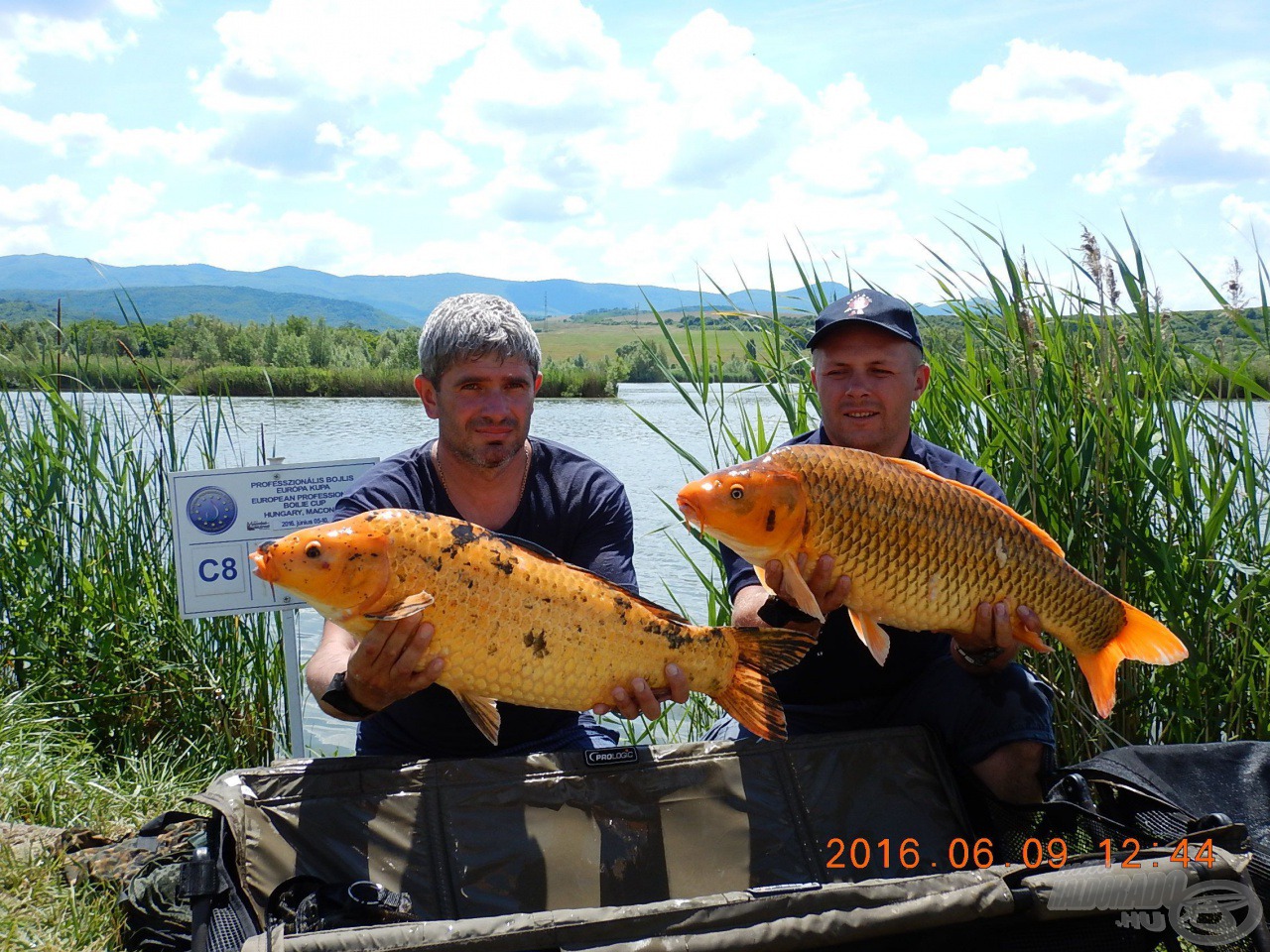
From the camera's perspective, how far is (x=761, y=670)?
1756 mm

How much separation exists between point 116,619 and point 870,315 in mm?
2263

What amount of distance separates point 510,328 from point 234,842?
3.36 ft

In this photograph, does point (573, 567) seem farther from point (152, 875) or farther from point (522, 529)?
point (152, 875)

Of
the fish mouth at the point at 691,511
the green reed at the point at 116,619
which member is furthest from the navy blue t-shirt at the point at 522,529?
the green reed at the point at 116,619

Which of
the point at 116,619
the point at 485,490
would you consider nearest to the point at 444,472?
the point at 485,490

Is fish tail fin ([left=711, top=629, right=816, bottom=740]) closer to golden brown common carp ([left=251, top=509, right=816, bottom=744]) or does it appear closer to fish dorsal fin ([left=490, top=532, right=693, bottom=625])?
golden brown common carp ([left=251, top=509, right=816, bottom=744])

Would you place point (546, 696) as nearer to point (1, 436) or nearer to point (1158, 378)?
point (1158, 378)

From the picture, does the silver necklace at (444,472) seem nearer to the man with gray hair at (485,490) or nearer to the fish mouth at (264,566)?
the man with gray hair at (485,490)

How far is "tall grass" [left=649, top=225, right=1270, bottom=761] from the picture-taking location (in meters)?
2.44

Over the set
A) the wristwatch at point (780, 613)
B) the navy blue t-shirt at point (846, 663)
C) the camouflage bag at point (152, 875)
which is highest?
the wristwatch at point (780, 613)

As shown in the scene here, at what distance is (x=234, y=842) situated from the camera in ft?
5.27

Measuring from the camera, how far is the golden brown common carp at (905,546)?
166cm

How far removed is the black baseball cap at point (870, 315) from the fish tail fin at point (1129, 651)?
691 mm

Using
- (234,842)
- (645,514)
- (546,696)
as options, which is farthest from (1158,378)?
(645,514)
